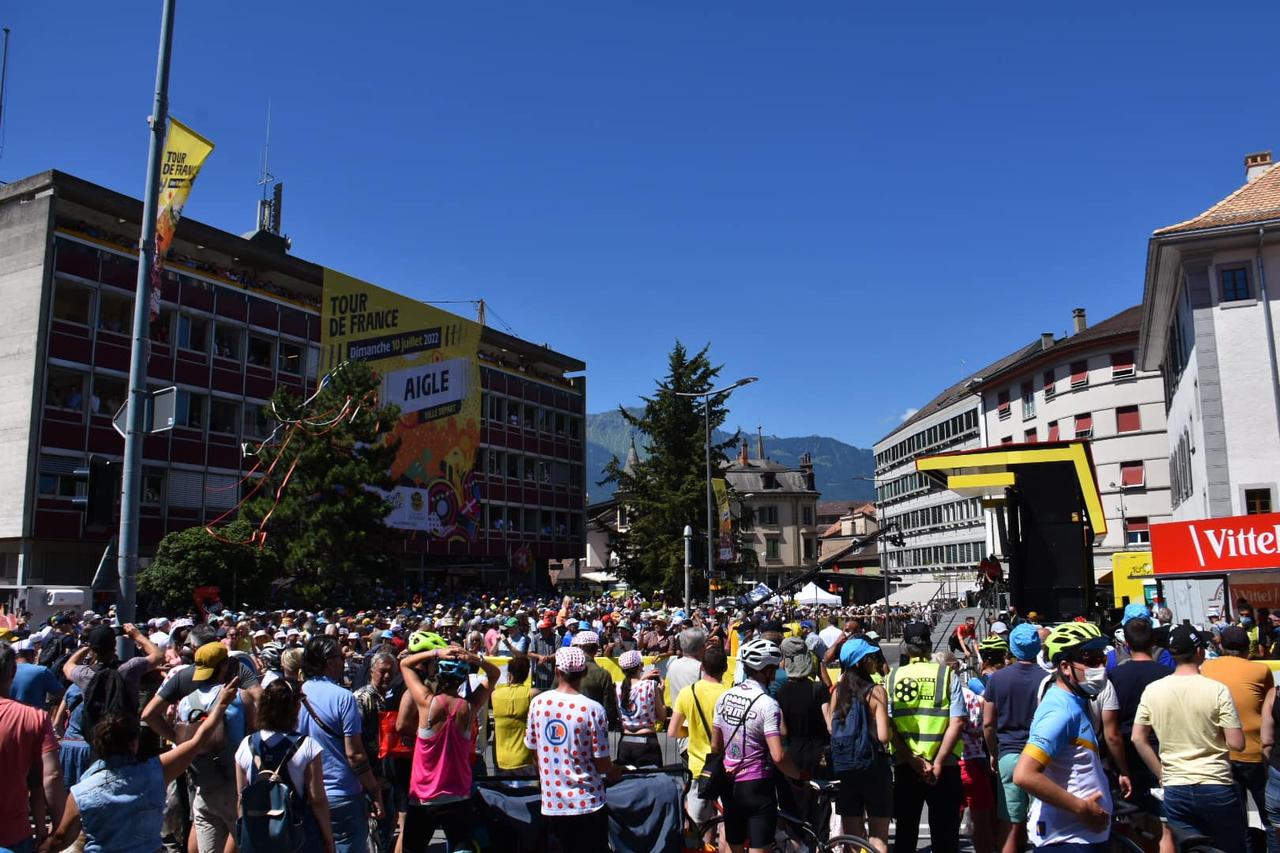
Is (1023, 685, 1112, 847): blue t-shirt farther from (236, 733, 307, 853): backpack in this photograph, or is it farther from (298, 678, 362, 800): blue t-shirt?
(298, 678, 362, 800): blue t-shirt

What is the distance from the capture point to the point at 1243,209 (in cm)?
2823

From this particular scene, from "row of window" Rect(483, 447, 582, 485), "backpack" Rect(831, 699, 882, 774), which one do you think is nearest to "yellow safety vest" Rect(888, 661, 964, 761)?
"backpack" Rect(831, 699, 882, 774)

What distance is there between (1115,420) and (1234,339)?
Answer: 90.0 ft

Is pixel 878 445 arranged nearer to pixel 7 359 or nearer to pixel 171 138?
pixel 7 359

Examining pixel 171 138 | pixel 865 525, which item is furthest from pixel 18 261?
pixel 865 525

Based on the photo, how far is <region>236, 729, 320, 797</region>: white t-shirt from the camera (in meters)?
5.36

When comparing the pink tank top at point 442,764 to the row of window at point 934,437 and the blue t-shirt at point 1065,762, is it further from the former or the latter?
the row of window at point 934,437

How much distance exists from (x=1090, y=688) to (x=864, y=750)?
4.91 ft

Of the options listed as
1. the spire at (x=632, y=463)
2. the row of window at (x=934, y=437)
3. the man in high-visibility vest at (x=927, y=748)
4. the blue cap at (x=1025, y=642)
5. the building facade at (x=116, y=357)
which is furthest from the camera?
the row of window at (x=934, y=437)

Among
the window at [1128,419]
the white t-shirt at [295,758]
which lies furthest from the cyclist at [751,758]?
the window at [1128,419]

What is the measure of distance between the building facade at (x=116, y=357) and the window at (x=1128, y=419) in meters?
35.8

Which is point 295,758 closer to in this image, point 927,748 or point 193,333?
point 927,748

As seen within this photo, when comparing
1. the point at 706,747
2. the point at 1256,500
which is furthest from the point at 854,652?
the point at 1256,500

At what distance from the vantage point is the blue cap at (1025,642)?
643cm
